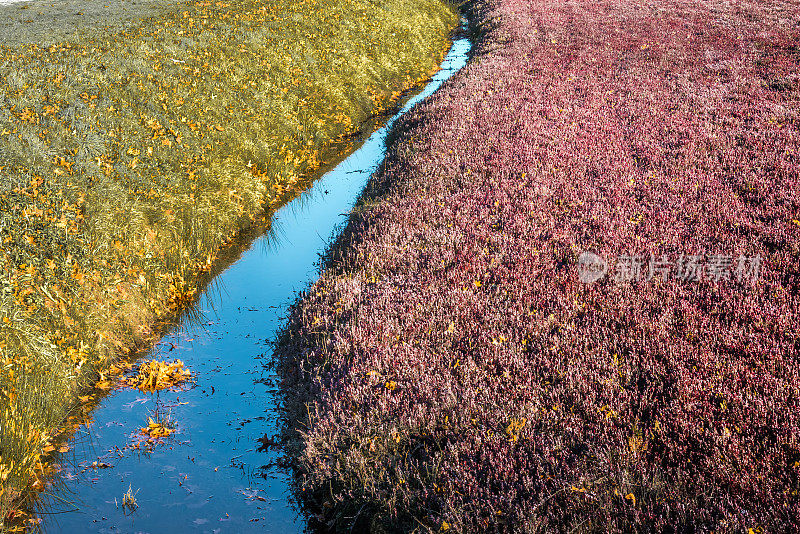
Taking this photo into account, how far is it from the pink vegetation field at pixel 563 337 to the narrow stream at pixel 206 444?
1.23ft

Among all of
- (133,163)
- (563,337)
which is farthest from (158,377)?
(133,163)

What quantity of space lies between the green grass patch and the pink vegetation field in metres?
2.07

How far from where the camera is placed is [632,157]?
912 centimetres

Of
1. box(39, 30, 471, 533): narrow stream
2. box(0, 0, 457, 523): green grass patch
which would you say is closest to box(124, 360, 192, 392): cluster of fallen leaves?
box(39, 30, 471, 533): narrow stream

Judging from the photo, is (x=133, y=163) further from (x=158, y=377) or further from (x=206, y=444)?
(x=206, y=444)

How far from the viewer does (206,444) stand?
4996 millimetres

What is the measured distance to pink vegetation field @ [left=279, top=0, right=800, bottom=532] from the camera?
12.2 feet

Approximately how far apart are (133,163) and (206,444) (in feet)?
18.0

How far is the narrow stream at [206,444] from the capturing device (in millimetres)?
4324

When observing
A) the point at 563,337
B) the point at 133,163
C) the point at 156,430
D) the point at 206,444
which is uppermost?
the point at 133,163

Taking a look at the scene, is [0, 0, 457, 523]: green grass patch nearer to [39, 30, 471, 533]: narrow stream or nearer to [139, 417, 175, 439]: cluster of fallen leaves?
[39, 30, 471, 533]: narrow stream

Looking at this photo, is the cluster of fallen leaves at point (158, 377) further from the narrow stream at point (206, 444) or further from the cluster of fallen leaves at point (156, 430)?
the cluster of fallen leaves at point (156, 430)

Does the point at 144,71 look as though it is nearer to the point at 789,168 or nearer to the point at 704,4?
the point at 789,168

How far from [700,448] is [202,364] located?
4774 mm
